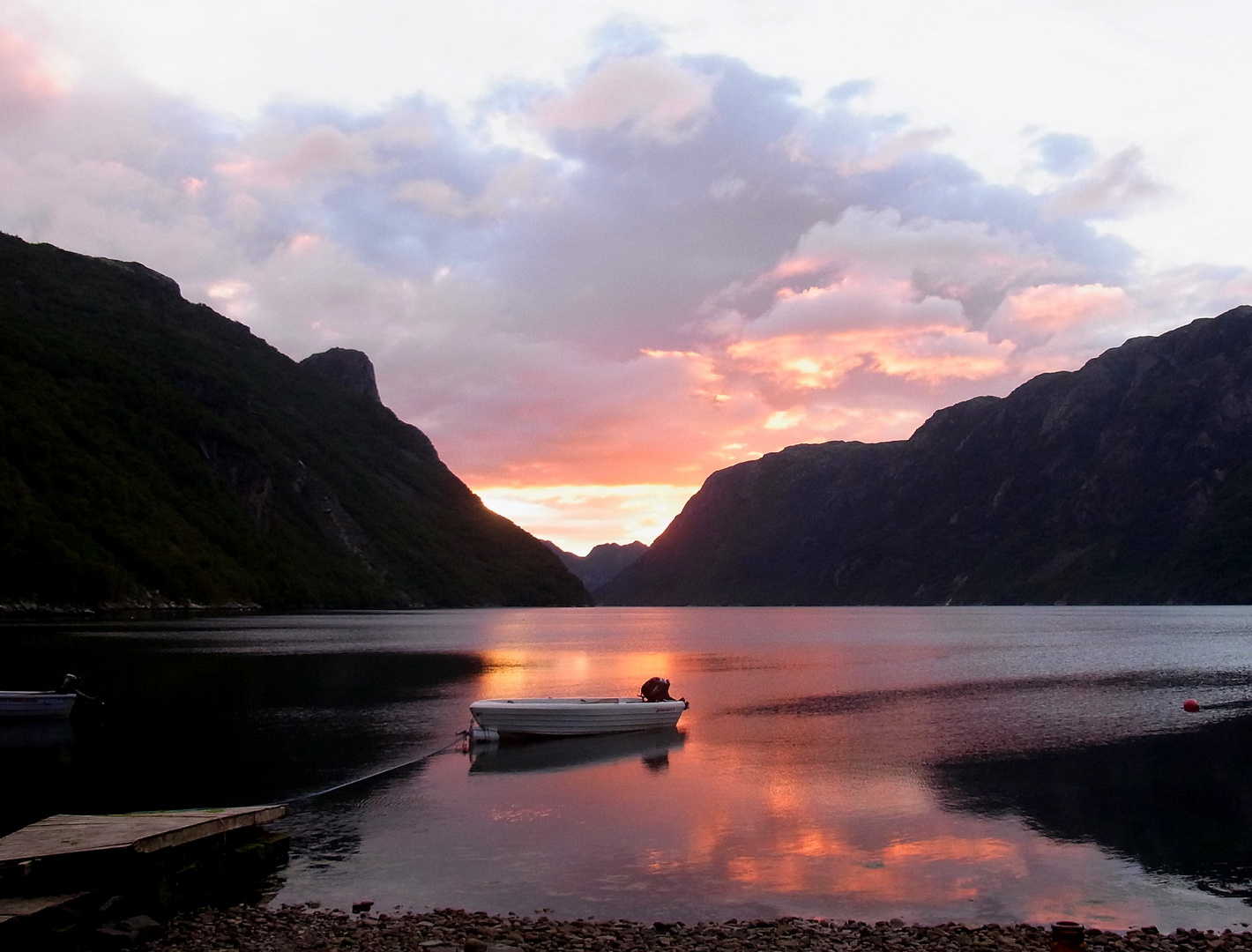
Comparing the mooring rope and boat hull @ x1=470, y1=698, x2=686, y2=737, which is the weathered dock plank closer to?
the mooring rope

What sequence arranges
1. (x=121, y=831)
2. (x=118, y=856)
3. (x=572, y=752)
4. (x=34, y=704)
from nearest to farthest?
(x=118, y=856)
(x=121, y=831)
(x=572, y=752)
(x=34, y=704)

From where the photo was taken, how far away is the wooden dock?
18.9 m

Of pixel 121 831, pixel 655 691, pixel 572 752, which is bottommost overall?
pixel 572 752

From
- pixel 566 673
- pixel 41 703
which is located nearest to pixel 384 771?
pixel 41 703

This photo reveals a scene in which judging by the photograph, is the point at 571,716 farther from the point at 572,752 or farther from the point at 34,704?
the point at 34,704

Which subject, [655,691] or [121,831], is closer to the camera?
[121,831]

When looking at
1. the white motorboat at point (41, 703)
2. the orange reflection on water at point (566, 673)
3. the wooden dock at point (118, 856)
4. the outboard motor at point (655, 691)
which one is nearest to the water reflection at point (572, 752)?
the outboard motor at point (655, 691)

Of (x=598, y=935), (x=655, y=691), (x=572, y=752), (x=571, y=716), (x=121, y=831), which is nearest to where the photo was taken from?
(x=598, y=935)

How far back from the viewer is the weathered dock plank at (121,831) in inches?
795

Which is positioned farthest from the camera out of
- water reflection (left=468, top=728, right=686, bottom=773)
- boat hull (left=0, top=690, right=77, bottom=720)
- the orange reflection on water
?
the orange reflection on water

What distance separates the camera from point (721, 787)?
3456 cm

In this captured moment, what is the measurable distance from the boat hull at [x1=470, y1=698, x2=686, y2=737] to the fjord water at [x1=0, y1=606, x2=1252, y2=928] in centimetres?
114

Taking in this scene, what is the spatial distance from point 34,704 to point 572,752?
81.1 feet

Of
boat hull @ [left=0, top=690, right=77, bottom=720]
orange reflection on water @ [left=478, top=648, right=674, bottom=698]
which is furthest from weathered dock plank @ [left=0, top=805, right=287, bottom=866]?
orange reflection on water @ [left=478, top=648, right=674, bottom=698]
